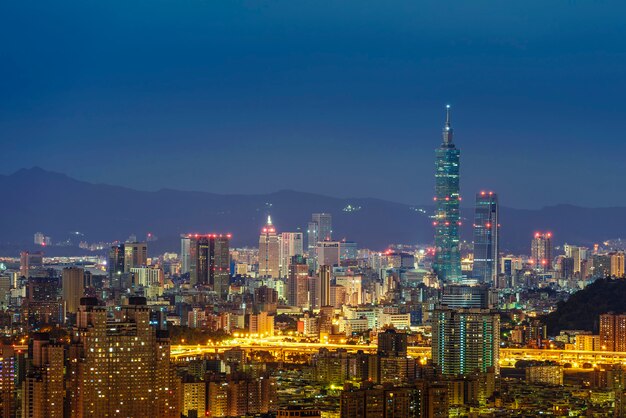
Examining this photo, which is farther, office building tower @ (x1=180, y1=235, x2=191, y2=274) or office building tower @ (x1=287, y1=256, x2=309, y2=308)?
office building tower @ (x1=180, y1=235, x2=191, y2=274)

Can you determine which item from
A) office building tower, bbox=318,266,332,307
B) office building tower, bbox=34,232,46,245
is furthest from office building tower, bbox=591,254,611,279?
office building tower, bbox=34,232,46,245

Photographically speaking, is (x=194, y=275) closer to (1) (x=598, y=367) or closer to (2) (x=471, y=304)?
(2) (x=471, y=304)

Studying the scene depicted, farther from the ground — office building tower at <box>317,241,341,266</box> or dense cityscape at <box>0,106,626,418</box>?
office building tower at <box>317,241,341,266</box>

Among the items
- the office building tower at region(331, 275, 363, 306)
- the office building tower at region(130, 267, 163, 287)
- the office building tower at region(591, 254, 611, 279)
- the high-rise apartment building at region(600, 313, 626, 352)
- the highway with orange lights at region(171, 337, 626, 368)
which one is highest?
the office building tower at region(591, 254, 611, 279)

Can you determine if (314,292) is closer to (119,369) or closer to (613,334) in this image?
(613,334)

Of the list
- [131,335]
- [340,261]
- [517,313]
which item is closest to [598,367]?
[517,313]

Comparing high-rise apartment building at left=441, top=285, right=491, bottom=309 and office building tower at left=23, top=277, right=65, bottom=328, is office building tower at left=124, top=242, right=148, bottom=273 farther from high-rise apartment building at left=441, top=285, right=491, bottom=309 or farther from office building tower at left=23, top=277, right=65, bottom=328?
high-rise apartment building at left=441, top=285, right=491, bottom=309
